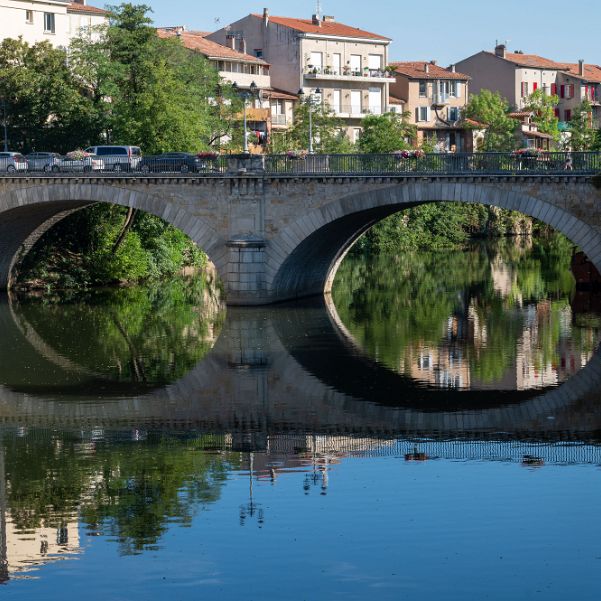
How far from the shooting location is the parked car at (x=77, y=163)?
6738 cm

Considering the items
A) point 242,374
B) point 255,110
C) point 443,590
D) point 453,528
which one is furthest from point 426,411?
point 255,110

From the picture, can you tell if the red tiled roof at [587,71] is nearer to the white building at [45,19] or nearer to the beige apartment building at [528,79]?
the beige apartment building at [528,79]

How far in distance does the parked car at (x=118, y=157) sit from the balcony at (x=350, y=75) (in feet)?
167

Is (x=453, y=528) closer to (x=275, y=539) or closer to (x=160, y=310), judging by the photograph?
(x=275, y=539)

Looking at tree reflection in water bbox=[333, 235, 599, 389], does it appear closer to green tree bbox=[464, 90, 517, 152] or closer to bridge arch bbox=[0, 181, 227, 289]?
bridge arch bbox=[0, 181, 227, 289]

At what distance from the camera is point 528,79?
15438 cm

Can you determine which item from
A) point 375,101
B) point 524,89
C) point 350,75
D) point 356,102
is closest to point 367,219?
point 350,75

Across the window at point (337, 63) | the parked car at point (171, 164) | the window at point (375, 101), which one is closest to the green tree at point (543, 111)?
the window at point (375, 101)

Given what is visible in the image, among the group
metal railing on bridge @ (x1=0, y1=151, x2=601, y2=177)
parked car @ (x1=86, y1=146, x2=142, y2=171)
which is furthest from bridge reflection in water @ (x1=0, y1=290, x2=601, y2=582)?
parked car @ (x1=86, y1=146, x2=142, y2=171)

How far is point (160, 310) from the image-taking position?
216 feet

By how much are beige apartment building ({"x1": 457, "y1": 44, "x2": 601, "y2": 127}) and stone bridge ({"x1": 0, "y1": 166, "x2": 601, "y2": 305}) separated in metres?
87.0

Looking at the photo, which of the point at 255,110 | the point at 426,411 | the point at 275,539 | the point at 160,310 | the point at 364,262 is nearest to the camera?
the point at 275,539

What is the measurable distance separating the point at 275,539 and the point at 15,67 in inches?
2568

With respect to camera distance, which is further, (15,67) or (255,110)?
(255,110)
